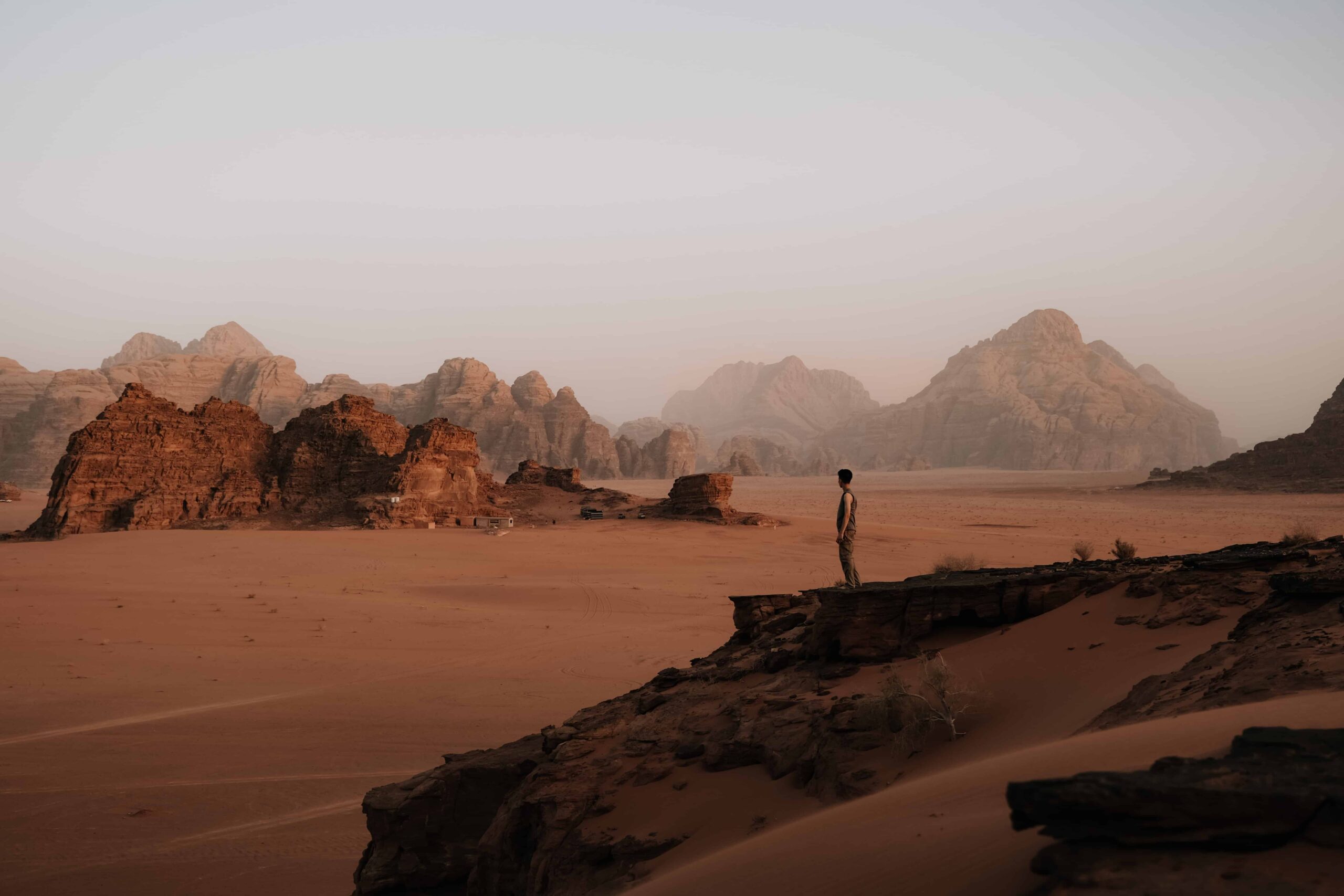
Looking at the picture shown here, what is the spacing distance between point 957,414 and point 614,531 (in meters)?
129

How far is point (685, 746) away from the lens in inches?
199

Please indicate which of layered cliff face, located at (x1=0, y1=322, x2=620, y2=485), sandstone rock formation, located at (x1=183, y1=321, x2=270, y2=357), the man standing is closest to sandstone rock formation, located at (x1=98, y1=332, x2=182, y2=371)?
sandstone rock formation, located at (x1=183, y1=321, x2=270, y2=357)

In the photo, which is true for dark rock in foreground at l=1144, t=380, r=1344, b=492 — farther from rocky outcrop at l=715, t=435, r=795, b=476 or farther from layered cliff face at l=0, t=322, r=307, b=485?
rocky outcrop at l=715, t=435, r=795, b=476

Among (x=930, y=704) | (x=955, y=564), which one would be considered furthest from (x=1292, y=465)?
(x=930, y=704)

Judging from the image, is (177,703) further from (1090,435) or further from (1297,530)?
(1090,435)

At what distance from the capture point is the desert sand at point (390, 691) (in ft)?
11.4

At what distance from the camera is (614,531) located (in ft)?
97.1

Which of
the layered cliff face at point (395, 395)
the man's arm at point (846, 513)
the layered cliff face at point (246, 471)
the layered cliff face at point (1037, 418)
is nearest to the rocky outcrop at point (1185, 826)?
the man's arm at point (846, 513)

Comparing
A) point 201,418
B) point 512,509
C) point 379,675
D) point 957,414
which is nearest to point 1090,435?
point 957,414

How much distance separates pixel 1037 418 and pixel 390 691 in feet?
449

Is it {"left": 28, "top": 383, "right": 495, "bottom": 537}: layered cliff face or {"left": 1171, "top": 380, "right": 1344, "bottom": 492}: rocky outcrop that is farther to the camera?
{"left": 1171, "top": 380, "right": 1344, "bottom": 492}: rocky outcrop

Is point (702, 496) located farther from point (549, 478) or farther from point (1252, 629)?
point (1252, 629)

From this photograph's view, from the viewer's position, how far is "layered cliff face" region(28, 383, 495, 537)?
2688 cm

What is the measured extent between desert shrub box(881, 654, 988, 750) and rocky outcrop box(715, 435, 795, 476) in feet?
361
